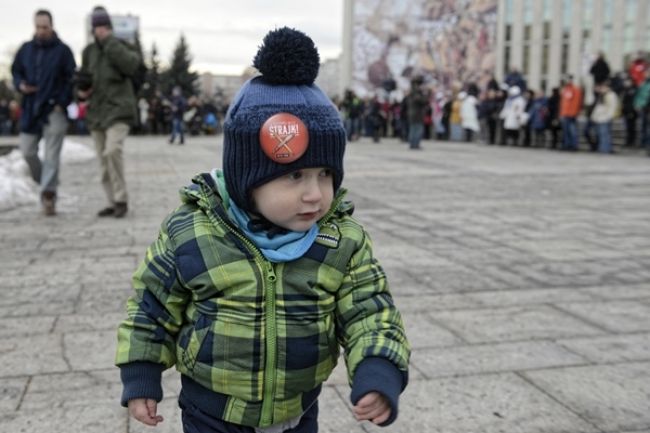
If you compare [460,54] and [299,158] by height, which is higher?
[460,54]

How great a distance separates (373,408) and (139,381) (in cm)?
54

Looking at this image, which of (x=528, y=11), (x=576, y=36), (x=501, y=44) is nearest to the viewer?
(x=576, y=36)

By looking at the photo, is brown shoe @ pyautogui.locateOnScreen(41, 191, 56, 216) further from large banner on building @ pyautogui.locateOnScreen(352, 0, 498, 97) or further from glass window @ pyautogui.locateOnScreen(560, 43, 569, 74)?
glass window @ pyautogui.locateOnScreen(560, 43, 569, 74)

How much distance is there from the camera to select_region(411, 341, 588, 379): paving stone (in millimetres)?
3287

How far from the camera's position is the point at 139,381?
178cm

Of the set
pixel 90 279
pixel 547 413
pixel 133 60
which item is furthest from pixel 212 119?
pixel 547 413

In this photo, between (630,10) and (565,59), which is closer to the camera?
(630,10)

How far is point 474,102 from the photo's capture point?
906 inches

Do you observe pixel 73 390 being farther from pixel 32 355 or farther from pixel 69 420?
pixel 32 355

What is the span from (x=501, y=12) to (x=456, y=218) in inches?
1759

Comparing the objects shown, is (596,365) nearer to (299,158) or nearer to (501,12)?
(299,158)

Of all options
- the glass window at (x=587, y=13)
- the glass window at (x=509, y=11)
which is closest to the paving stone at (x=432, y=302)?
the glass window at (x=587, y=13)

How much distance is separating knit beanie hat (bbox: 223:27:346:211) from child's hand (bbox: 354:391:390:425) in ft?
1.65

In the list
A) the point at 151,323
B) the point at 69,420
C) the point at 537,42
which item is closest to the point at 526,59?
the point at 537,42
